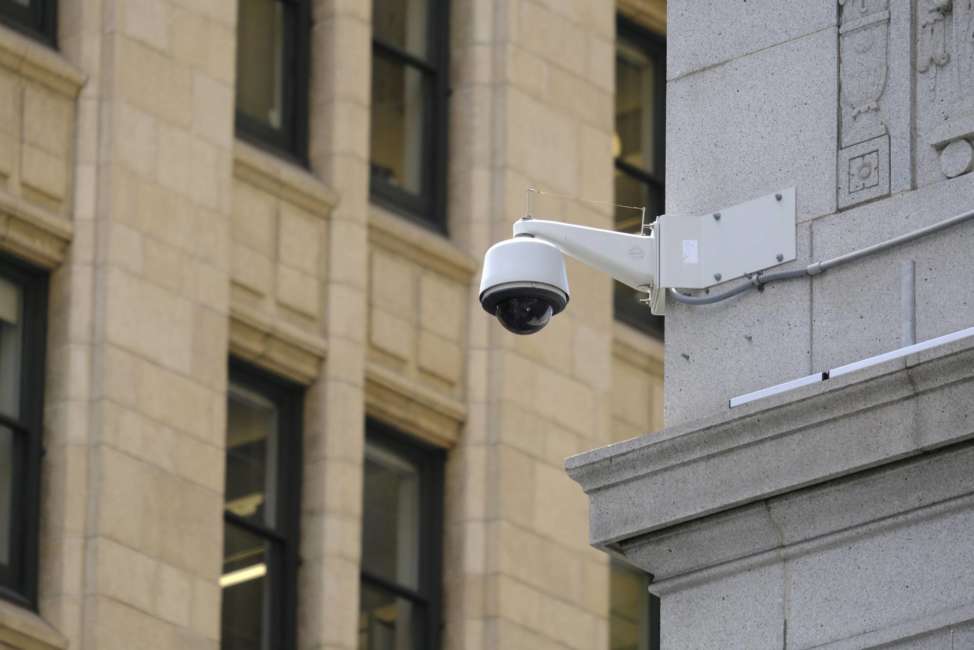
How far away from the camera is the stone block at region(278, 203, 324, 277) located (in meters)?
29.0

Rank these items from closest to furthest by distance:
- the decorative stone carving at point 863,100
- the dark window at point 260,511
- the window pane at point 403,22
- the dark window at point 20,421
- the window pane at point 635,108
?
the decorative stone carving at point 863,100
the dark window at point 20,421
the dark window at point 260,511
the window pane at point 403,22
the window pane at point 635,108

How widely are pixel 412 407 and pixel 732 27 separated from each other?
13.9m

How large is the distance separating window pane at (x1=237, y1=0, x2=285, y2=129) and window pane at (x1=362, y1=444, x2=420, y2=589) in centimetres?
306

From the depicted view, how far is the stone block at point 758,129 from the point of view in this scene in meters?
15.7

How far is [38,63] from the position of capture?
1059 inches

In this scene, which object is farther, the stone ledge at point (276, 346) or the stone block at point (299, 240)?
the stone block at point (299, 240)

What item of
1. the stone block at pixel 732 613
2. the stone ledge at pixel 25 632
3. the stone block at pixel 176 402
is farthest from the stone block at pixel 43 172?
the stone block at pixel 732 613

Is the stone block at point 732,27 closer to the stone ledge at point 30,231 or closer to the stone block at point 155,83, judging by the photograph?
the stone ledge at point 30,231

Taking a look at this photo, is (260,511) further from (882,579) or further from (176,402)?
(882,579)

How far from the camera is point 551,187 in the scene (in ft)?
105

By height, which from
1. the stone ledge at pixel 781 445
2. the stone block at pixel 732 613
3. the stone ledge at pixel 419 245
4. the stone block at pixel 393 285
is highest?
the stone ledge at pixel 419 245

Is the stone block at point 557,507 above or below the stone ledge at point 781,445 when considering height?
above

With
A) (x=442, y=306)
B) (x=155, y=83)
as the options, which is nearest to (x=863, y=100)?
(x=155, y=83)

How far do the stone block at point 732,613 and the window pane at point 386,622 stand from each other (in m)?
14.1
